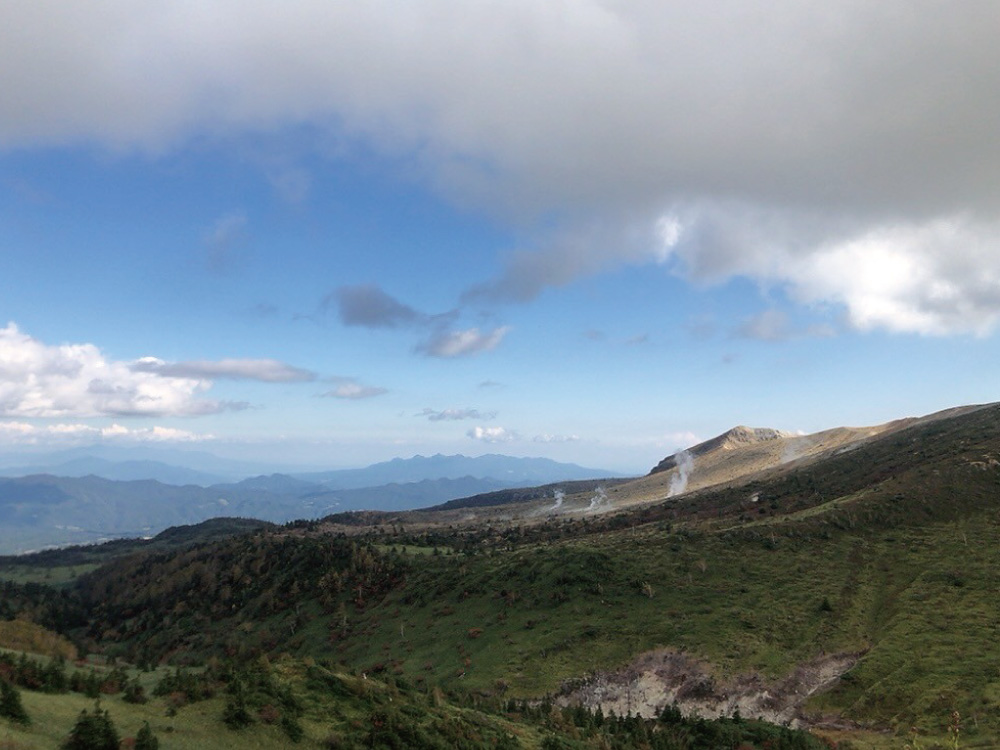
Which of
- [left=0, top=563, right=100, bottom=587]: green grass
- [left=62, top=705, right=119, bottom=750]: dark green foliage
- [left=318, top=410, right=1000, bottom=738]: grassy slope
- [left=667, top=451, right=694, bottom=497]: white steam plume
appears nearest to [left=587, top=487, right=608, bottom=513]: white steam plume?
[left=667, top=451, right=694, bottom=497]: white steam plume

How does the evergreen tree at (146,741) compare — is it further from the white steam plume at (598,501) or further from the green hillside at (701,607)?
the white steam plume at (598,501)

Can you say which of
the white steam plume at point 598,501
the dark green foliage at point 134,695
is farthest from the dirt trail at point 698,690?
the white steam plume at point 598,501

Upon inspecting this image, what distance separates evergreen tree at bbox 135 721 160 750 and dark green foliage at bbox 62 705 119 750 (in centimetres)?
58

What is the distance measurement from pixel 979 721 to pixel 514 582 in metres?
37.6

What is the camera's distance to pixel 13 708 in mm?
14477

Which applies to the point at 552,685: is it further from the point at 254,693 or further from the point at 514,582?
the point at 254,693

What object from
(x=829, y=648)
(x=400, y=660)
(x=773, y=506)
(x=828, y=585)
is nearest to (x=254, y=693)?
(x=400, y=660)

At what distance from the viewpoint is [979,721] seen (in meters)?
30.5

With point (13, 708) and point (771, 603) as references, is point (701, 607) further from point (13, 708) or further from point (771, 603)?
point (13, 708)

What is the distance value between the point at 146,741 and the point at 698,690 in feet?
113

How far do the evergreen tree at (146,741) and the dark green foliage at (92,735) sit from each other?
579 mm

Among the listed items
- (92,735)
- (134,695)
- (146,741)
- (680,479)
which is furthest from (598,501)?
(92,735)

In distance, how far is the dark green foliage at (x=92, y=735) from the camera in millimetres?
14117

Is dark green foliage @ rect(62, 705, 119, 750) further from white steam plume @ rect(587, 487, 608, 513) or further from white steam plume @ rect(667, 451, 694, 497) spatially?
white steam plume @ rect(667, 451, 694, 497)
